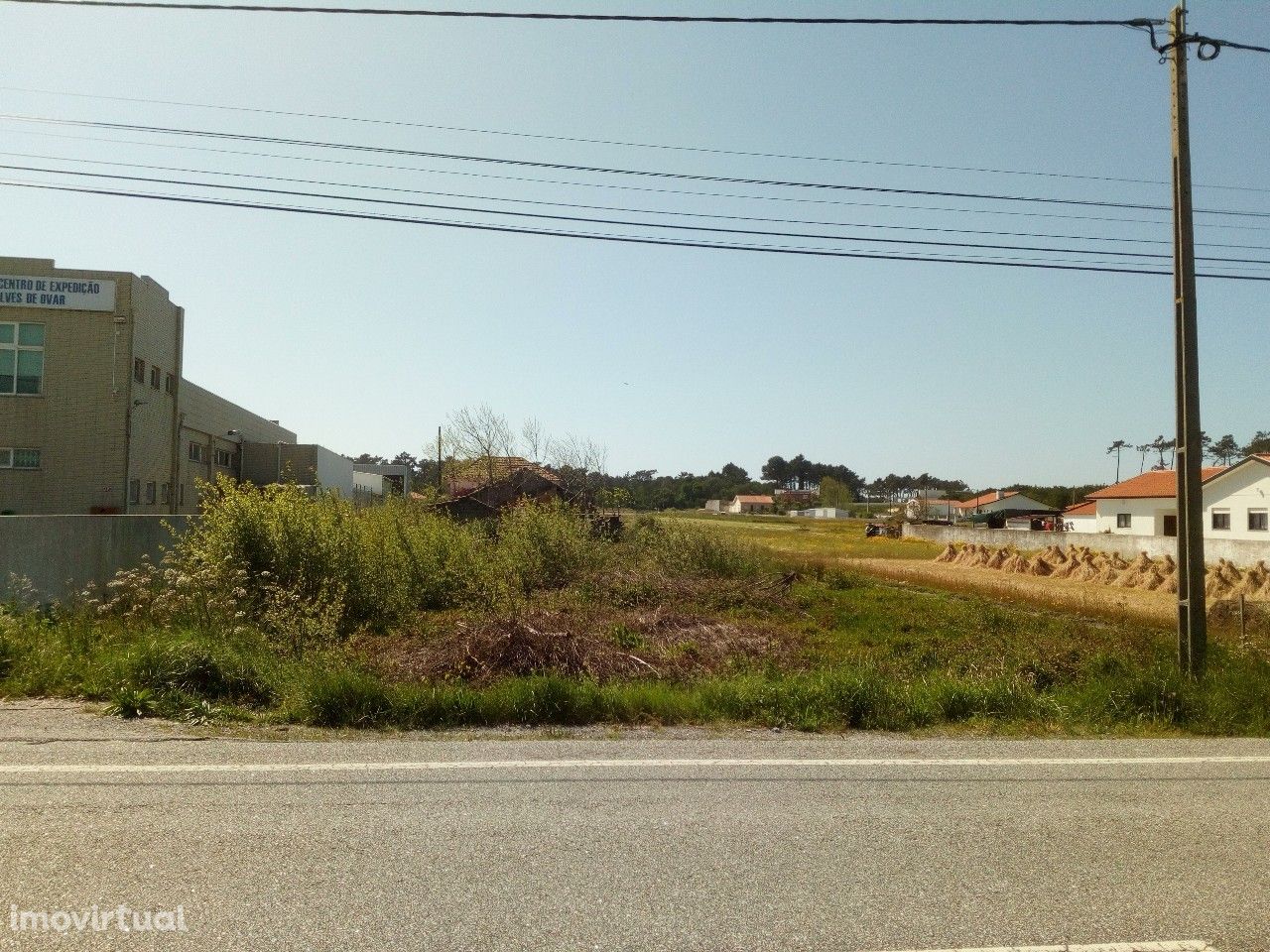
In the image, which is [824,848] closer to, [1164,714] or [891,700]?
[891,700]

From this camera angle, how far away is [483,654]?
976cm

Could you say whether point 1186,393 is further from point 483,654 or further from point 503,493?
point 503,493

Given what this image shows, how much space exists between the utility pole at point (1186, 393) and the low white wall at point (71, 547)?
13.1 metres

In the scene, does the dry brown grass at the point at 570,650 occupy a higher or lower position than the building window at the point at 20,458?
lower

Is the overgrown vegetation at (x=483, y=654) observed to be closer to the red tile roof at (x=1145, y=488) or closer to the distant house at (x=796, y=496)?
the red tile roof at (x=1145, y=488)

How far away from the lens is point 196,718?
6898mm

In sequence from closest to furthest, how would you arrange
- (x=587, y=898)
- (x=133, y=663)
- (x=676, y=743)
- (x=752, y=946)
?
(x=752, y=946) → (x=587, y=898) → (x=676, y=743) → (x=133, y=663)

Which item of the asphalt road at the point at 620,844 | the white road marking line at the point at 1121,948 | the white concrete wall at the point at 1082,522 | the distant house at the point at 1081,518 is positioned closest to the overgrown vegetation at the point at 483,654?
the asphalt road at the point at 620,844

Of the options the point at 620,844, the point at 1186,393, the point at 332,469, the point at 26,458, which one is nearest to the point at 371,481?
the point at 332,469

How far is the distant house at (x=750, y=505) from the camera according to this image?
14262 cm

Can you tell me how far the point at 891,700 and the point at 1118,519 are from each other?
206 feet

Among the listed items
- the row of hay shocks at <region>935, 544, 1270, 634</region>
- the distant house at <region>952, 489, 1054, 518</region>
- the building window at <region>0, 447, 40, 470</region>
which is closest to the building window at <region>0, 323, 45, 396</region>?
the building window at <region>0, 447, 40, 470</region>

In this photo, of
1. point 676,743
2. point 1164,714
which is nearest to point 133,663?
point 676,743

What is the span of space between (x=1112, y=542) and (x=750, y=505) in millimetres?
100310
